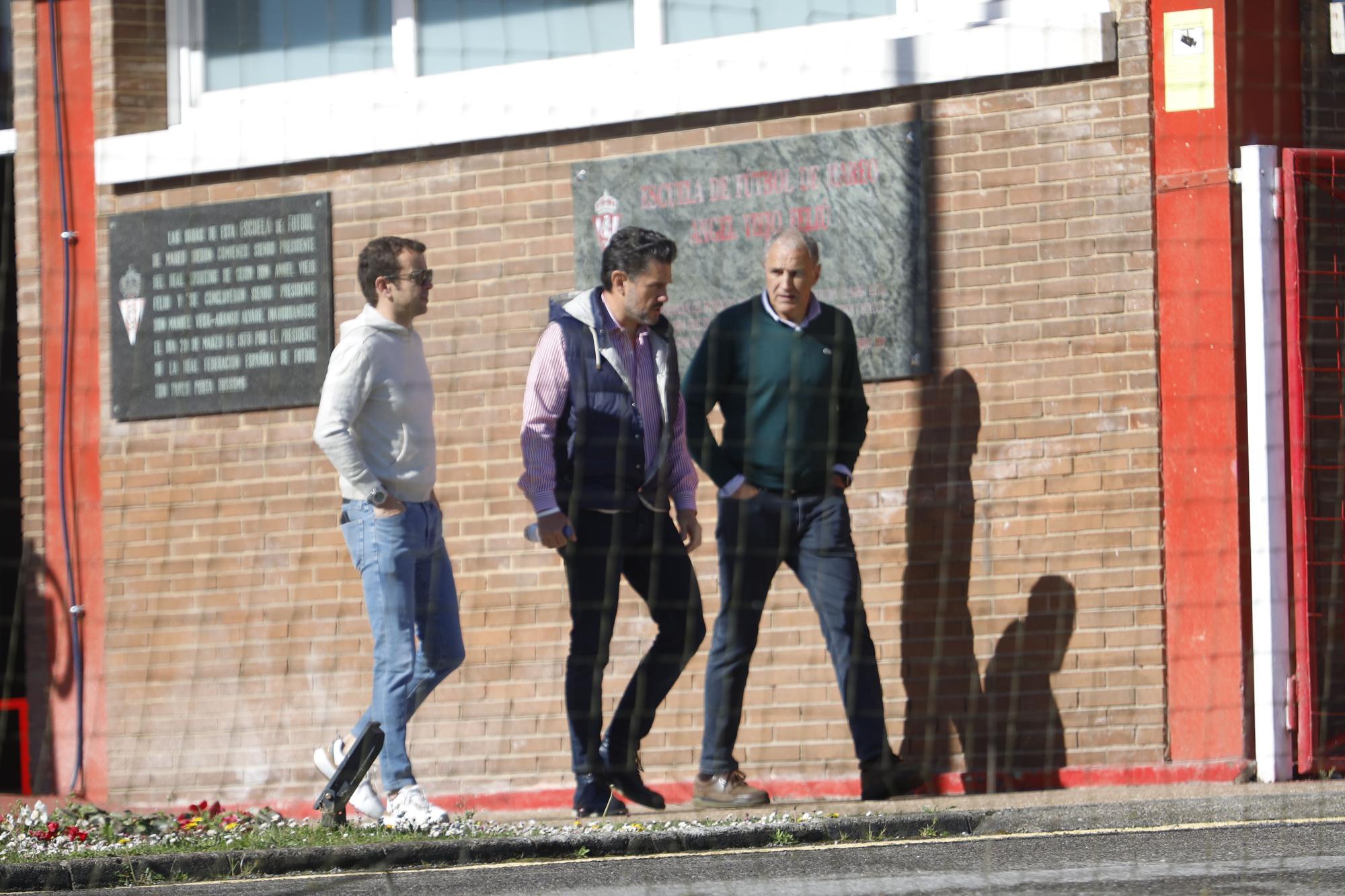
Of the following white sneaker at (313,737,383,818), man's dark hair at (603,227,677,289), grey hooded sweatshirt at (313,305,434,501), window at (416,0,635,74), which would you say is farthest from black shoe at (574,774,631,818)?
window at (416,0,635,74)

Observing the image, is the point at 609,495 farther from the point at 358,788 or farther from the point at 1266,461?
the point at 1266,461

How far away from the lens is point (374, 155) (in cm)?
965

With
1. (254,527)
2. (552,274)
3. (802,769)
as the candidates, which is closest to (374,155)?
(552,274)

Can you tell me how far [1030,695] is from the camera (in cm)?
852

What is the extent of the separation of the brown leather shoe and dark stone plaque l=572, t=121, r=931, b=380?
5.88 ft

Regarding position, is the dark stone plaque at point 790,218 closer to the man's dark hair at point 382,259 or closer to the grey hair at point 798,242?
the grey hair at point 798,242

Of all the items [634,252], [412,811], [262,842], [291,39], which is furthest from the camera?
[291,39]

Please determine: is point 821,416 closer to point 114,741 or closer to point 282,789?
point 282,789

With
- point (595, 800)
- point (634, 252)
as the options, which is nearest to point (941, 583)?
point (595, 800)

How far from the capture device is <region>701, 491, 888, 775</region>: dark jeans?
26.2ft

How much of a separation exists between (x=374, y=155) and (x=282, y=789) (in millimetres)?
2755

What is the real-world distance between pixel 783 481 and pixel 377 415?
152 cm

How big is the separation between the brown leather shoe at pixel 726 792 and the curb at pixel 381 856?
0.93 meters

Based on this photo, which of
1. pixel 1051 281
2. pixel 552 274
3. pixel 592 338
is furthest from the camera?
pixel 552 274
